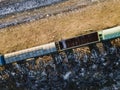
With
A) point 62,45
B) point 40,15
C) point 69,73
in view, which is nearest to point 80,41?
point 62,45

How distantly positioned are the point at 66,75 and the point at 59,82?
1.02m

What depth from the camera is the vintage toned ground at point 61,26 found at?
4112 cm

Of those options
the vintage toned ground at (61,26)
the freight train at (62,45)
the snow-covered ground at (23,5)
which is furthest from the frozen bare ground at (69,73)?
the snow-covered ground at (23,5)

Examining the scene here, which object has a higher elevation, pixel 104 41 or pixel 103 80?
pixel 104 41

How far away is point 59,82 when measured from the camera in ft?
131

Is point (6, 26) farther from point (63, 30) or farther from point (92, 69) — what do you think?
point (92, 69)

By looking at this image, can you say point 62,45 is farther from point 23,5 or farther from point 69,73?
point 23,5

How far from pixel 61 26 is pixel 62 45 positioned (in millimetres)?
2930

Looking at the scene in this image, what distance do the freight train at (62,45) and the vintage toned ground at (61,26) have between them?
47.7 inches

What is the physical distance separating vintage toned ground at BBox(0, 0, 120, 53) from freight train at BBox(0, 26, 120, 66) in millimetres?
1212

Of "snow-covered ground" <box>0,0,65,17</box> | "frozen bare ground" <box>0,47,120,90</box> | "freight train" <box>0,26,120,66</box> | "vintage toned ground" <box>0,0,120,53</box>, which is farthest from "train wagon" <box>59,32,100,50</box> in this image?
"snow-covered ground" <box>0,0,65,17</box>

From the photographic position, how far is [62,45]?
40.1 meters

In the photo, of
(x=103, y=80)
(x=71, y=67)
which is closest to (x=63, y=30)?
(x=71, y=67)

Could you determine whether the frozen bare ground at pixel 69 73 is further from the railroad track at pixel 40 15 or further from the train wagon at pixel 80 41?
the railroad track at pixel 40 15
